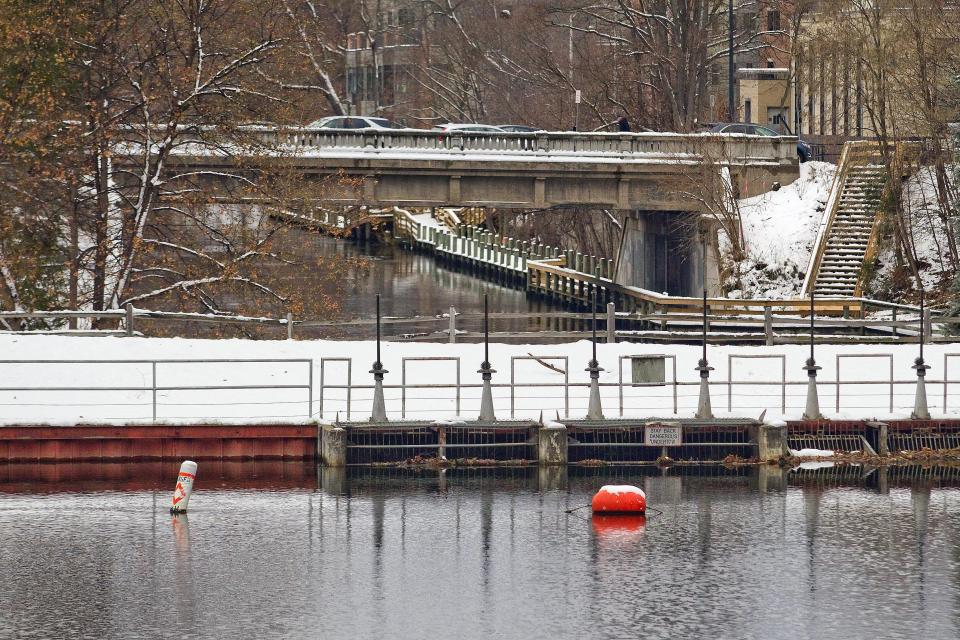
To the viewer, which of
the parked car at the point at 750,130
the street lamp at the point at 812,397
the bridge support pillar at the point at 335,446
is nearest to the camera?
the bridge support pillar at the point at 335,446

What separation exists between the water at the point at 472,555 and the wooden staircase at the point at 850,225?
30.5 metres

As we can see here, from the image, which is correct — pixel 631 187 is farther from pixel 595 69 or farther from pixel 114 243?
pixel 114 243

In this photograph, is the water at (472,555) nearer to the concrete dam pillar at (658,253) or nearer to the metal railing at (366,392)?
the metal railing at (366,392)

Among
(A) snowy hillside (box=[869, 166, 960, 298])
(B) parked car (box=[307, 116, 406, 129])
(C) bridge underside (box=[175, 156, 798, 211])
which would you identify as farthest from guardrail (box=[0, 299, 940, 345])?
(B) parked car (box=[307, 116, 406, 129])

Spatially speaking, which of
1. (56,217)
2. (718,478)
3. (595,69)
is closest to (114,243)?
(56,217)

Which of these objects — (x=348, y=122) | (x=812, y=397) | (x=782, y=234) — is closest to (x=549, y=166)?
(x=782, y=234)

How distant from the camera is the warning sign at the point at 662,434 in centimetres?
2812

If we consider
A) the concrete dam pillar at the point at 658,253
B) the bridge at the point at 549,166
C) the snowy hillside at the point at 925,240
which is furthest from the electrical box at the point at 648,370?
the concrete dam pillar at the point at 658,253

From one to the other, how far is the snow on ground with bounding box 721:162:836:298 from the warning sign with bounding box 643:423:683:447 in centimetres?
3087

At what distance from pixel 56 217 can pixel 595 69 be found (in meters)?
39.7

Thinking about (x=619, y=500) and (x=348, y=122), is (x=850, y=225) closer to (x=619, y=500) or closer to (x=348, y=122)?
(x=348, y=122)

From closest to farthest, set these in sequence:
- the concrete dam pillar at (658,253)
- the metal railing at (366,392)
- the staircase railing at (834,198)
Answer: the metal railing at (366,392)
the staircase railing at (834,198)
the concrete dam pillar at (658,253)

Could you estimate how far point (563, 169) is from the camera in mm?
60781

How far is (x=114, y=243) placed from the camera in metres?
44.7
